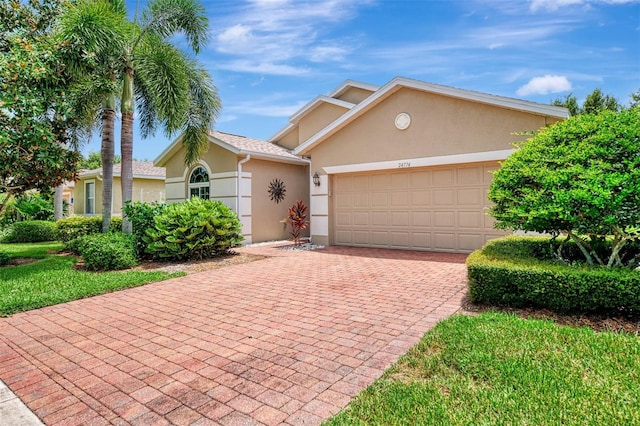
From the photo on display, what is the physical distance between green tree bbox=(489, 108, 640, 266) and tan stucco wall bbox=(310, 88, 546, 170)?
3862mm

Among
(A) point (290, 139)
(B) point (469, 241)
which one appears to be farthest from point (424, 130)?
(A) point (290, 139)

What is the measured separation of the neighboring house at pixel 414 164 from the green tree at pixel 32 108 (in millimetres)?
7080

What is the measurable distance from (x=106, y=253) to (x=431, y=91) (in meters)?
9.62

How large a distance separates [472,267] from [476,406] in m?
2.82

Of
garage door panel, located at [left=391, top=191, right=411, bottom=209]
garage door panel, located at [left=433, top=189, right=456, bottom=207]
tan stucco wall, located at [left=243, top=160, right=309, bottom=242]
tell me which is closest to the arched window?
tan stucco wall, located at [left=243, top=160, right=309, bottom=242]

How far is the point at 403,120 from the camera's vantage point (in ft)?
36.2

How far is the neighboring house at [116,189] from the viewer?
21.8m

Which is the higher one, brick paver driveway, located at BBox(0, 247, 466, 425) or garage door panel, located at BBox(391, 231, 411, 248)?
garage door panel, located at BBox(391, 231, 411, 248)

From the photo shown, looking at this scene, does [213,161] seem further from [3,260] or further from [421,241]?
[421,241]

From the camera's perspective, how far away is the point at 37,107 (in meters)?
8.29

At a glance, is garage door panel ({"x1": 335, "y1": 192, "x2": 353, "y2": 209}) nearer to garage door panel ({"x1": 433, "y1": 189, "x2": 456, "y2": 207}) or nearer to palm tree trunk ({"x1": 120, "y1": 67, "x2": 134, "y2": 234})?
garage door panel ({"x1": 433, "y1": 189, "x2": 456, "y2": 207})

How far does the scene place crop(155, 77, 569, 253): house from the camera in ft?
32.4

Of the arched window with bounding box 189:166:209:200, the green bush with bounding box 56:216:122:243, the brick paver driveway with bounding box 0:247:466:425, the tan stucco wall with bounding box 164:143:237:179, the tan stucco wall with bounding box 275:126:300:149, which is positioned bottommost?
the brick paver driveway with bounding box 0:247:466:425

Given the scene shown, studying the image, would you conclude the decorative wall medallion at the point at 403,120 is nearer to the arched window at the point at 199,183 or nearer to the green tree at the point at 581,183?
the green tree at the point at 581,183
